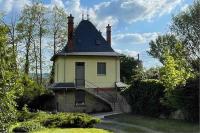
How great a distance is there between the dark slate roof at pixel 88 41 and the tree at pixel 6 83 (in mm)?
26991

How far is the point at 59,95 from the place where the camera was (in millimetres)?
45750

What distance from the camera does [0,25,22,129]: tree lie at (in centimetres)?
1791

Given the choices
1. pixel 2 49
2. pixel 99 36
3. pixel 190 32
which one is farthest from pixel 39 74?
pixel 2 49

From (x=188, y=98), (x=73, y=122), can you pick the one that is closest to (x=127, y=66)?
(x=73, y=122)

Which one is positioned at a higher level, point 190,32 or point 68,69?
point 190,32

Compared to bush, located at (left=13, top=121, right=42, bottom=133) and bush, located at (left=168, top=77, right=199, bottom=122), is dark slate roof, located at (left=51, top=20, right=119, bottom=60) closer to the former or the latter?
bush, located at (left=13, top=121, right=42, bottom=133)

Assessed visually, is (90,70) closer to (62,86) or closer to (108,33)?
(62,86)

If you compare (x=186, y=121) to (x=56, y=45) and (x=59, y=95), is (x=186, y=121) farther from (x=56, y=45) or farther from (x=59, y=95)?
(x=56, y=45)

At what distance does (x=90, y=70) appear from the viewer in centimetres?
4647

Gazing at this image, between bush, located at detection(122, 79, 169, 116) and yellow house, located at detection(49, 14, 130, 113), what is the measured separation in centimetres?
759

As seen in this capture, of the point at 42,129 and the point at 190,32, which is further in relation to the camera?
the point at 190,32

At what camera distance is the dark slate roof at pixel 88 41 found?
46869 mm

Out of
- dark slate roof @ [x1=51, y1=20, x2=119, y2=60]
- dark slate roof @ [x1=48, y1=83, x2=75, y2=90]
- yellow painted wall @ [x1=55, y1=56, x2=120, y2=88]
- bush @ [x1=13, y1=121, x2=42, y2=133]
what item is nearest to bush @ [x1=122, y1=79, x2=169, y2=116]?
dark slate roof @ [x1=48, y1=83, x2=75, y2=90]

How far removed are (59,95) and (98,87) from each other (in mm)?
4056
